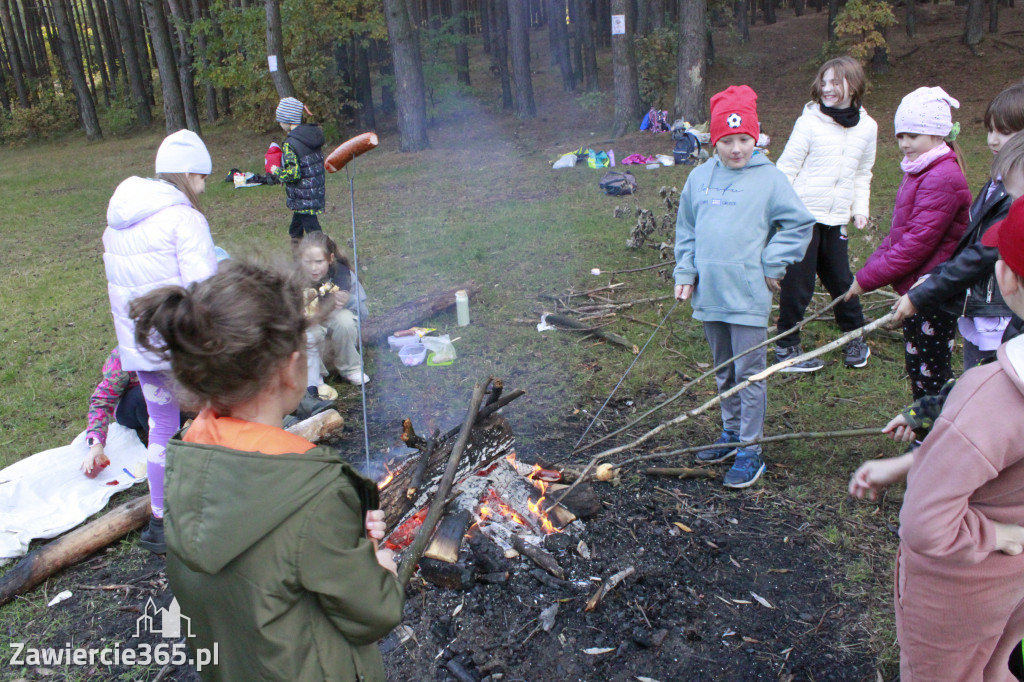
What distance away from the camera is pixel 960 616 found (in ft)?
6.07

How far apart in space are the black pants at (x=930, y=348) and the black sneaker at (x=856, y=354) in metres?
1.21

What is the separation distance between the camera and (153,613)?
318 centimetres

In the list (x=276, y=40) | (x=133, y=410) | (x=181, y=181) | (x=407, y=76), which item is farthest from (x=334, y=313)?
(x=276, y=40)

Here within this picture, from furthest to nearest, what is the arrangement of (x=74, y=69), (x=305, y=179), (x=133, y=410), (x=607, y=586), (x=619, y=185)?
(x=74, y=69) < (x=619, y=185) < (x=305, y=179) < (x=133, y=410) < (x=607, y=586)

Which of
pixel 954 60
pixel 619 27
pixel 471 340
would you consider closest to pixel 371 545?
pixel 471 340

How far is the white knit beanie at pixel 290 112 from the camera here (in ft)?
26.5

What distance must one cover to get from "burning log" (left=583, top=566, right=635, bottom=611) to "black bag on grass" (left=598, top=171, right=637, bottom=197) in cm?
853

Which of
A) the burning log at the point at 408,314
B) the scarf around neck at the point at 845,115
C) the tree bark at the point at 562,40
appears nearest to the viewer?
the scarf around neck at the point at 845,115

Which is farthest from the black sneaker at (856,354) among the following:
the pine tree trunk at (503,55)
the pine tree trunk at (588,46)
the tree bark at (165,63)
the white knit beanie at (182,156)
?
the pine tree trunk at (588,46)

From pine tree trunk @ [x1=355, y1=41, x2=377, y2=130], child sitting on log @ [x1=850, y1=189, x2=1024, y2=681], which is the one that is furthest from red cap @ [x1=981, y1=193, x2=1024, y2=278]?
pine tree trunk @ [x1=355, y1=41, x2=377, y2=130]

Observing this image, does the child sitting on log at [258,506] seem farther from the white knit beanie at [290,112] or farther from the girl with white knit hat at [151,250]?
the white knit beanie at [290,112]

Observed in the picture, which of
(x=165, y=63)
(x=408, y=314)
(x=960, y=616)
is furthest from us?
(x=165, y=63)

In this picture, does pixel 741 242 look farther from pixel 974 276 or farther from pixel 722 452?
pixel 722 452

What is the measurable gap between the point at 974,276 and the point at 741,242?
3.47 ft
